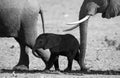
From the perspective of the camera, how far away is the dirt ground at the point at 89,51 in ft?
41.6

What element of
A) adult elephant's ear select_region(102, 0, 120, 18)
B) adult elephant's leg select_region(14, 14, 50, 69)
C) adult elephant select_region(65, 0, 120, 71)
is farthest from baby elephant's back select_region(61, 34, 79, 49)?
adult elephant's ear select_region(102, 0, 120, 18)

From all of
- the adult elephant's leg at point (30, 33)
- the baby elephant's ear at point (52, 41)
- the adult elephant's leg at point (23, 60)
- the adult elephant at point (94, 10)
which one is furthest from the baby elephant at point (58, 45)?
the adult elephant's leg at point (23, 60)

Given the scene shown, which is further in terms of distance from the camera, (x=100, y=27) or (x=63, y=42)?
(x=100, y=27)

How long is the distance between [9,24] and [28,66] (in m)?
1.11

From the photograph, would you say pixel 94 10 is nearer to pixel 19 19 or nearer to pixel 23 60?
pixel 19 19

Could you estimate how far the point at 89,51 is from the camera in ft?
55.2

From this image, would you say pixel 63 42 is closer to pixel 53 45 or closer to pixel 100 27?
pixel 53 45

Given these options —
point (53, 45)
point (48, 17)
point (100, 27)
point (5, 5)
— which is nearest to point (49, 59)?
point (53, 45)

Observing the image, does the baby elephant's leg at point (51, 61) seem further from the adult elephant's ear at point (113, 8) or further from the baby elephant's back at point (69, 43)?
the adult elephant's ear at point (113, 8)

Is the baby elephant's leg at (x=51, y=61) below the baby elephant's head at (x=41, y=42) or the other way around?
below

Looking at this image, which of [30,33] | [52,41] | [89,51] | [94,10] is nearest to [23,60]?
[30,33]

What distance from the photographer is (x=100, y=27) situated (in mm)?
22391

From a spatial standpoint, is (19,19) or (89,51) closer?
(19,19)

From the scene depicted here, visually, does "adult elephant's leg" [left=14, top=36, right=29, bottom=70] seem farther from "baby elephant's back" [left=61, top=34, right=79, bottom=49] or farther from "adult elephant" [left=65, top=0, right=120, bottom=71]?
"adult elephant" [left=65, top=0, right=120, bottom=71]
